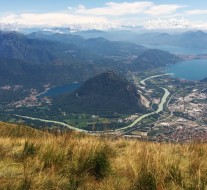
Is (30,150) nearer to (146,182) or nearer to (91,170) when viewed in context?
(91,170)

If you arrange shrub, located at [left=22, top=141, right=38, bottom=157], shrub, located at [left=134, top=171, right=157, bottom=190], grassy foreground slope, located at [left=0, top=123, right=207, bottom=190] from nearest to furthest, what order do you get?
shrub, located at [left=134, top=171, right=157, bottom=190] < grassy foreground slope, located at [left=0, top=123, right=207, bottom=190] < shrub, located at [left=22, top=141, right=38, bottom=157]

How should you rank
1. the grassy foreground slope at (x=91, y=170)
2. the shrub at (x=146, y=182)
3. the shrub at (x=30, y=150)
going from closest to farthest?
the shrub at (x=146, y=182)
the grassy foreground slope at (x=91, y=170)
the shrub at (x=30, y=150)

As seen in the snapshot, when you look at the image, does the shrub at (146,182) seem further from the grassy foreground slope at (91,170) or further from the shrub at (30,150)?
the shrub at (30,150)

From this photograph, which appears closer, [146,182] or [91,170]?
[146,182]

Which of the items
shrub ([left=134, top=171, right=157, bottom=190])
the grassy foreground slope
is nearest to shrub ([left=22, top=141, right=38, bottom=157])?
the grassy foreground slope

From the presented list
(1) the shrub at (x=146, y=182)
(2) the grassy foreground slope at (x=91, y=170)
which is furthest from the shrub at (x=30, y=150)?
(1) the shrub at (x=146, y=182)

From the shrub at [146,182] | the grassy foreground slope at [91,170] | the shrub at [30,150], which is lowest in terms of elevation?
the shrub at [30,150]

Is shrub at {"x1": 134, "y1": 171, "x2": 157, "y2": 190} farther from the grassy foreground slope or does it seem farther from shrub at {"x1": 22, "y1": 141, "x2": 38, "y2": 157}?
shrub at {"x1": 22, "y1": 141, "x2": 38, "y2": 157}

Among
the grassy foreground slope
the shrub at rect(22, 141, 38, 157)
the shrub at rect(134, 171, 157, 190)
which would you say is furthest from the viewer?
the shrub at rect(22, 141, 38, 157)

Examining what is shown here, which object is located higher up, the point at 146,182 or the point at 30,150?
the point at 146,182

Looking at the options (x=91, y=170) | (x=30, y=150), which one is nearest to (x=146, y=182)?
(x=91, y=170)

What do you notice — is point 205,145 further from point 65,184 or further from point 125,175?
point 65,184
